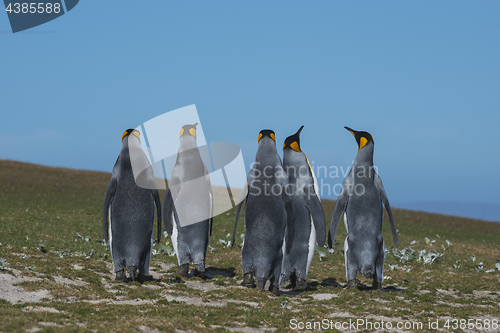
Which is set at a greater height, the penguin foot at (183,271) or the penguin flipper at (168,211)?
the penguin flipper at (168,211)

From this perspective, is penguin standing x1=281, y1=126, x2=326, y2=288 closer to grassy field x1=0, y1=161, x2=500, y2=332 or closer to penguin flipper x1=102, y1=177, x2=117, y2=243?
grassy field x1=0, y1=161, x2=500, y2=332

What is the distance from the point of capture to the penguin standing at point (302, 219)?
8.86m

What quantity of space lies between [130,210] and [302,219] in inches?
132

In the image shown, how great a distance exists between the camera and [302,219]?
29.2ft

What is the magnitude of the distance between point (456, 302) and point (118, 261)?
6690 millimetres

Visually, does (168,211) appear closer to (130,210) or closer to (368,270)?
(130,210)

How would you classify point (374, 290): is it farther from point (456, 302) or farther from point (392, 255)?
point (392, 255)

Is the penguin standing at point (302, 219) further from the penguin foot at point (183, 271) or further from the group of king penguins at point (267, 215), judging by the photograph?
the penguin foot at point (183, 271)

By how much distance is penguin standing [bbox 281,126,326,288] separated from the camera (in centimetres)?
886

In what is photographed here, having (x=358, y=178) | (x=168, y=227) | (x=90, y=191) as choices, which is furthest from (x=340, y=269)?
(x=90, y=191)

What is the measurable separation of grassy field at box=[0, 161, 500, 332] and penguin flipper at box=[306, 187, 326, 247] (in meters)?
1.08

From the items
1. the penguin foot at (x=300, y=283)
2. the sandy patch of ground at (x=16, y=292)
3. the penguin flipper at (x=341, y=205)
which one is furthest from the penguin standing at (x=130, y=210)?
the penguin flipper at (x=341, y=205)

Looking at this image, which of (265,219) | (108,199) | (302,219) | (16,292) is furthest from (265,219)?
(16,292)

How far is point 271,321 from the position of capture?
656 cm
